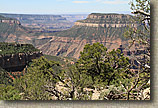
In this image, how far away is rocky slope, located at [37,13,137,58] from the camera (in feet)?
391

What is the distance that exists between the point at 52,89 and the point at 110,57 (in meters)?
4.95

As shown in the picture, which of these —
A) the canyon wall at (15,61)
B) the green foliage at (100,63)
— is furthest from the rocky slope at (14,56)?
the green foliage at (100,63)

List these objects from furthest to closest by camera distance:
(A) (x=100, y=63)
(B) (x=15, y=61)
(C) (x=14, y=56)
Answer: (B) (x=15, y=61) < (C) (x=14, y=56) < (A) (x=100, y=63)

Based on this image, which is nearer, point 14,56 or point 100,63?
point 100,63

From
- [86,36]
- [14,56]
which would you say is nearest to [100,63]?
[14,56]

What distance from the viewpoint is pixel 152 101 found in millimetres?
6852

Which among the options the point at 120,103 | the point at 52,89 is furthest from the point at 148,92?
the point at 52,89

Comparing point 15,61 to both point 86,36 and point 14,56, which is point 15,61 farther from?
point 86,36

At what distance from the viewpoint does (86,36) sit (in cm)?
13025

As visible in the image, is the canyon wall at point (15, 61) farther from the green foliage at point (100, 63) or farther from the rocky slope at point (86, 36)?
the rocky slope at point (86, 36)

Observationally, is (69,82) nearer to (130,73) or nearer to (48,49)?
(130,73)

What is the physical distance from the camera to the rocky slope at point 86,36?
119188 mm

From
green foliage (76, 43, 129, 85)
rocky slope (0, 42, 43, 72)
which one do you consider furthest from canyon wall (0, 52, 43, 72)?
green foliage (76, 43, 129, 85)

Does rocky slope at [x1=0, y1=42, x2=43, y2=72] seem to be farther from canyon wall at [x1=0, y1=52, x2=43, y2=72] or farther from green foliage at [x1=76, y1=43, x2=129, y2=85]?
green foliage at [x1=76, y1=43, x2=129, y2=85]
